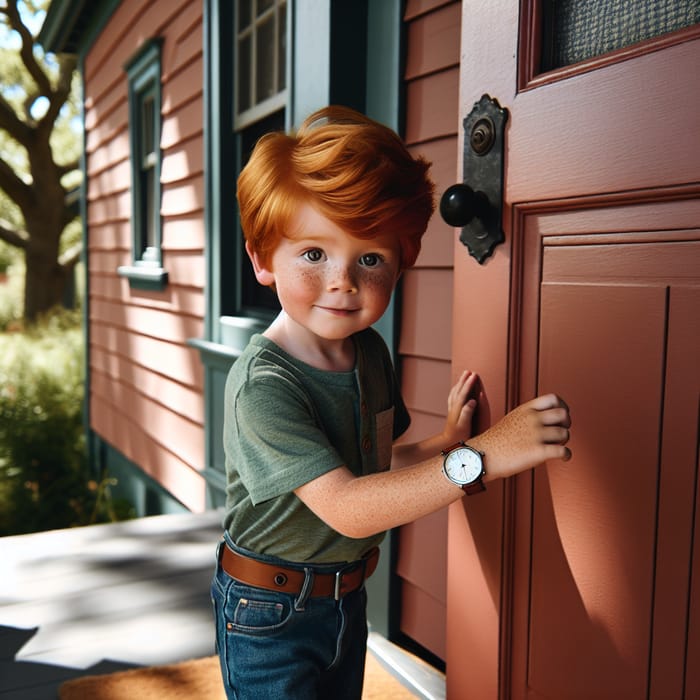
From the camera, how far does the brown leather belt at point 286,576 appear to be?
4.23 ft

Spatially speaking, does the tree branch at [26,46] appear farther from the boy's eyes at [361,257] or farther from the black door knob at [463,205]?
the boy's eyes at [361,257]

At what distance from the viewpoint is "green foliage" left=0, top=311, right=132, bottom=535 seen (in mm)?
7312

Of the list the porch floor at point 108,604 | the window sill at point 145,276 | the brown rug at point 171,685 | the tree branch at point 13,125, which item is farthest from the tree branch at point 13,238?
the brown rug at point 171,685

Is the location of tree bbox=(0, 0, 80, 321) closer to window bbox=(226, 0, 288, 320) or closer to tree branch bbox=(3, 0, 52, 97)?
tree branch bbox=(3, 0, 52, 97)

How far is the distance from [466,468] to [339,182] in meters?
0.46

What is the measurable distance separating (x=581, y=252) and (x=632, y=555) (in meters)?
0.50

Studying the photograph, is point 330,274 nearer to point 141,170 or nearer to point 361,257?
point 361,257

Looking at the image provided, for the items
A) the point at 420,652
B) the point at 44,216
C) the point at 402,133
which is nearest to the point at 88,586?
the point at 420,652

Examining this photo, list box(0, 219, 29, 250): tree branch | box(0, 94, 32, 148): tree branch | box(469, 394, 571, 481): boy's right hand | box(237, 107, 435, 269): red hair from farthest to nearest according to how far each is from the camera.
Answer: box(0, 219, 29, 250): tree branch → box(0, 94, 32, 148): tree branch → box(237, 107, 435, 269): red hair → box(469, 394, 571, 481): boy's right hand

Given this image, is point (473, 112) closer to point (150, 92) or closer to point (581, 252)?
point (581, 252)

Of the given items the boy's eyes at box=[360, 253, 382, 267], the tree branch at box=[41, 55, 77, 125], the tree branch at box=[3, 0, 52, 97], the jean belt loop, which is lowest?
the jean belt loop

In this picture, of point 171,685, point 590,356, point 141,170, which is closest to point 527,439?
point 590,356

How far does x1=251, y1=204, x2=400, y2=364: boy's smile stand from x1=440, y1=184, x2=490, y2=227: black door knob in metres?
0.23

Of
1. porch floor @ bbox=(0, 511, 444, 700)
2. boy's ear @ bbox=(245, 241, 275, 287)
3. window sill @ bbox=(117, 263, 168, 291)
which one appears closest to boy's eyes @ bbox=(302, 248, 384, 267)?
boy's ear @ bbox=(245, 241, 275, 287)
